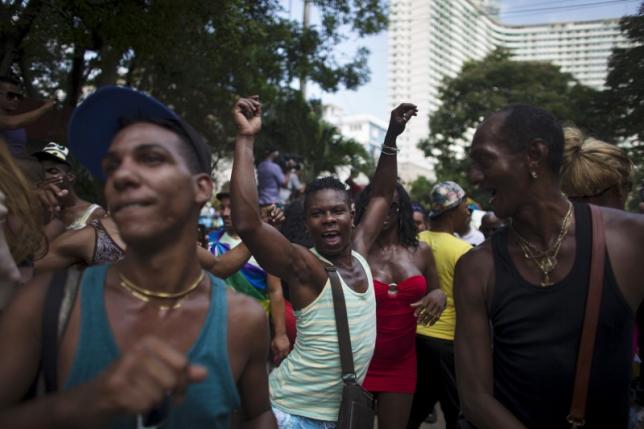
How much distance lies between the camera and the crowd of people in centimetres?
163

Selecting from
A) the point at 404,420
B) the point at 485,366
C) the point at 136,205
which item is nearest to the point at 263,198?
the point at 404,420

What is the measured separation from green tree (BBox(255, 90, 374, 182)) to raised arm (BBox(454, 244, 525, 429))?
18995 millimetres

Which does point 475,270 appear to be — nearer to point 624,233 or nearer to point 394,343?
point 624,233

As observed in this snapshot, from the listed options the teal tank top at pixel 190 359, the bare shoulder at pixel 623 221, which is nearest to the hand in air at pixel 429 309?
the bare shoulder at pixel 623 221

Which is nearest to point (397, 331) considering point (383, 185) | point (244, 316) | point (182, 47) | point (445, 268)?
point (383, 185)

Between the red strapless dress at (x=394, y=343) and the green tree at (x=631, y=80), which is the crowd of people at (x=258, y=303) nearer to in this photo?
A: the red strapless dress at (x=394, y=343)

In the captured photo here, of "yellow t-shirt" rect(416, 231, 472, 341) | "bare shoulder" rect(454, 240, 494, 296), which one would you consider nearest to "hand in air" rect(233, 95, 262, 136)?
"bare shoulder" rect(454, 240, 494, 296)

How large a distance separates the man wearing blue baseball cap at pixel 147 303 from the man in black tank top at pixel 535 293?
101cm

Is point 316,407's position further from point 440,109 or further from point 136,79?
point 440,109

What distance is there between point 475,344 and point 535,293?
326mm

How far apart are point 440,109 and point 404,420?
35.7m

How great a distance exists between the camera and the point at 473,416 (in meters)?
2.56

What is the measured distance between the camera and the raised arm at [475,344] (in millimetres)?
2543

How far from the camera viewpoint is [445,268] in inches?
211
